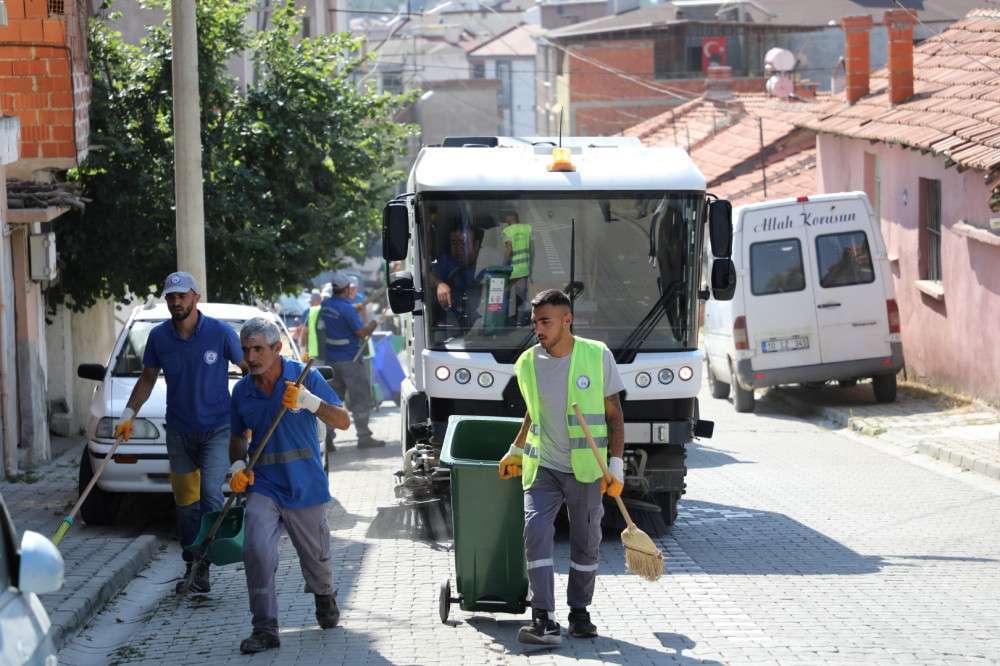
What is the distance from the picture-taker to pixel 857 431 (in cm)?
1809

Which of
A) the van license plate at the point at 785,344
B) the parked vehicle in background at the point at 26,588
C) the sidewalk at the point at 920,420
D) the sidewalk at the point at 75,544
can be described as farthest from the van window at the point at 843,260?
the parked vehicle in background at the point at 26,588

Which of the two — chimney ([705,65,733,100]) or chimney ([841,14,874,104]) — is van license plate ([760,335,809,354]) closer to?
chimney ([841,14,874,104])

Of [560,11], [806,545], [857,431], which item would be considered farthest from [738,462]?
[560,11]

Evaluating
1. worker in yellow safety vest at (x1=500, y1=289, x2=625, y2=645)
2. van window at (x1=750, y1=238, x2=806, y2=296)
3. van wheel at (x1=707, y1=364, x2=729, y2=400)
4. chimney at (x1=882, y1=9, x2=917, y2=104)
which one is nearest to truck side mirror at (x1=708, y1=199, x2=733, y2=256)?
worker in yellow safety vest at (x1=500, y1=289, x2=625, y2=645)

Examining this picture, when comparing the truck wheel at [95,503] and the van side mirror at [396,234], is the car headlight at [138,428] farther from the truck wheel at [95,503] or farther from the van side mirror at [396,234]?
the van side mirror at [396,234]

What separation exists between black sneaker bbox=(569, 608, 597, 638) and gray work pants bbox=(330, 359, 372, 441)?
9.19m

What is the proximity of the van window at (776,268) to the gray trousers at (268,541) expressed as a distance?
12.6 meters

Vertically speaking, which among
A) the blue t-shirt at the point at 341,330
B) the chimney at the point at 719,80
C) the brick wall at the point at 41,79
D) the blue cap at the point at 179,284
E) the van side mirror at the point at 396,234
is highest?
the chimney at the point at 719,80

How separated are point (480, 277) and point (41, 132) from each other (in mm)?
4967

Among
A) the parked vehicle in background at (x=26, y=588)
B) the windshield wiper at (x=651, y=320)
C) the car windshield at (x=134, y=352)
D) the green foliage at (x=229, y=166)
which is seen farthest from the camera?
the green foliage at (x=229, y=166)

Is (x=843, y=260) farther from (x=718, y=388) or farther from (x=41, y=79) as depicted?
(x=41, y=79)

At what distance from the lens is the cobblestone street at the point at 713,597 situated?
7535 millimetres

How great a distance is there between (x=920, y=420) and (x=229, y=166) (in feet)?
27.7

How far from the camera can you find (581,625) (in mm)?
7719
